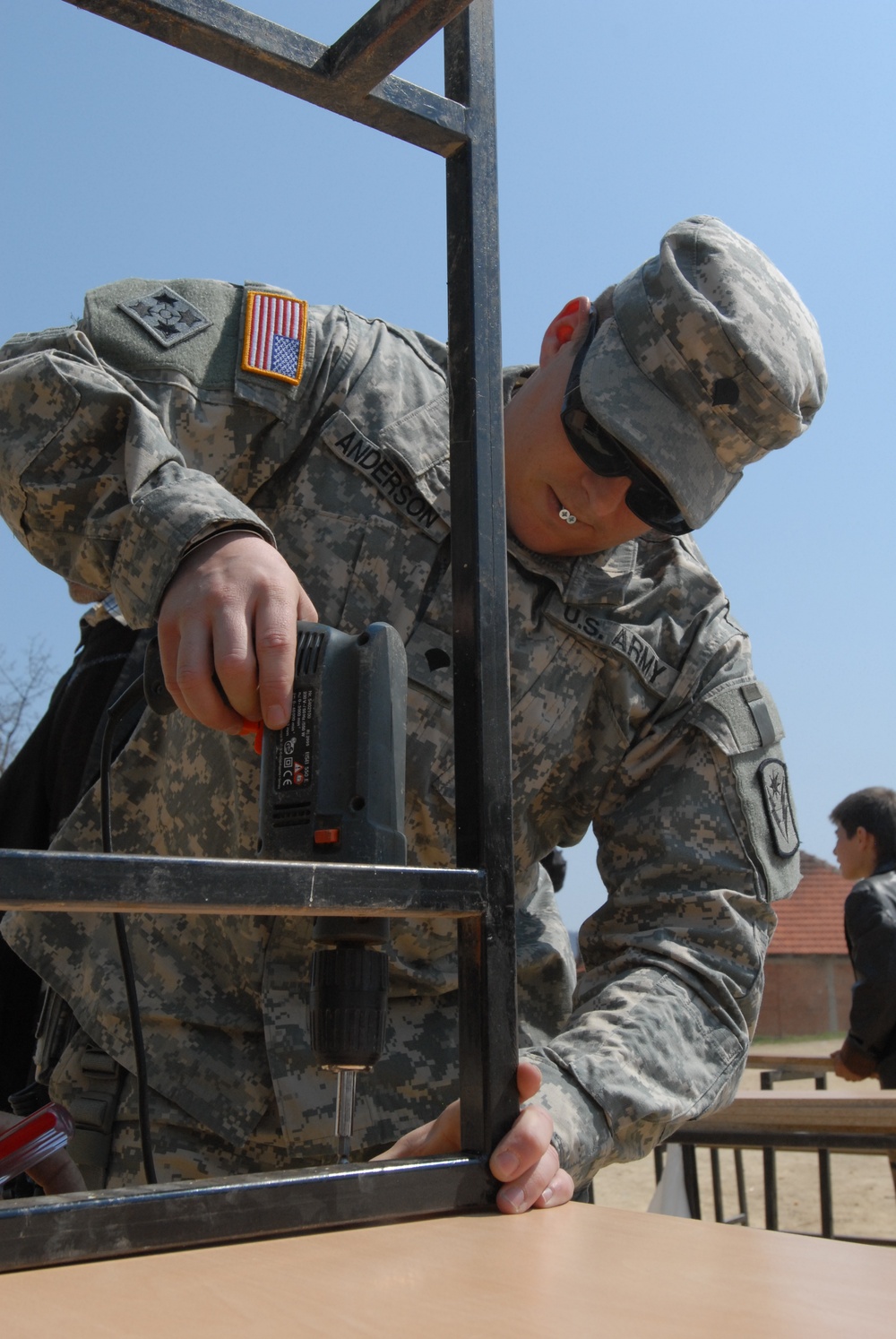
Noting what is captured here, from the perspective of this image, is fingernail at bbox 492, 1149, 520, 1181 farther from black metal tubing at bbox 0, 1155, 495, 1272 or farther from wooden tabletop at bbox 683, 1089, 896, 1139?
wooden tabletop at bbox 683, 1089, 896, 1139

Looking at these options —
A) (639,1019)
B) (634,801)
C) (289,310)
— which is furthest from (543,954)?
(289,310)

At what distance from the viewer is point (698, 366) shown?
6.11ft

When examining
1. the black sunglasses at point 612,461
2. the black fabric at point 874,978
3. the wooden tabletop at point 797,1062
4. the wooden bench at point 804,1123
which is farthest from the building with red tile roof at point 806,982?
the black sunglasses at point 612,461

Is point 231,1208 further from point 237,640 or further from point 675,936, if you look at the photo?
point 675,936

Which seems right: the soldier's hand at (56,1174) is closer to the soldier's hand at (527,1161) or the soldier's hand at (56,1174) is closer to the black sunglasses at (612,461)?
the soldier's hand at (527,1161)

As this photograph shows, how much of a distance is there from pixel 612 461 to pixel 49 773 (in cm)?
108

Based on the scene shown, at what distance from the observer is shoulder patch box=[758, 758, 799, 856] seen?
2016mm

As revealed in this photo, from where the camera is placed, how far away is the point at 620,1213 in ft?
3.20

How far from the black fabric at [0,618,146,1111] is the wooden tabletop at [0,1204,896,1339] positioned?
4.38 ft

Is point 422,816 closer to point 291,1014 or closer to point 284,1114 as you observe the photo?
point 291,1014

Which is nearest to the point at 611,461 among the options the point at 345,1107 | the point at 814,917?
the point at 345,1107

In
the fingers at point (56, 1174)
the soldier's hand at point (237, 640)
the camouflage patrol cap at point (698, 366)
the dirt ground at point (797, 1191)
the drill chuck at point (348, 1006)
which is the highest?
the camouflage patrol cap at point (698, 366)

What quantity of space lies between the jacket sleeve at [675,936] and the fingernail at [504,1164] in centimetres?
35

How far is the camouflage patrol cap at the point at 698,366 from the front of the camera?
1845mm
